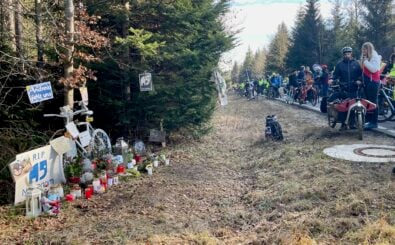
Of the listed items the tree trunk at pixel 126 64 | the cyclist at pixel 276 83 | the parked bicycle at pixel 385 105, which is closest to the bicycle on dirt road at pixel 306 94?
the parked bicycle at pixel 385 105

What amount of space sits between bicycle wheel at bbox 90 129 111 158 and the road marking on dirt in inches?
163

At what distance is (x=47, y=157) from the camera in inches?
219

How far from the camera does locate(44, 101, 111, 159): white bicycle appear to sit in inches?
251

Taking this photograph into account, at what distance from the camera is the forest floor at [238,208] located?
155 inches

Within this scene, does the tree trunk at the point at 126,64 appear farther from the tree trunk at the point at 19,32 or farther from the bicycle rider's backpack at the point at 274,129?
the bicycle rider's backpack at the point at 274,129

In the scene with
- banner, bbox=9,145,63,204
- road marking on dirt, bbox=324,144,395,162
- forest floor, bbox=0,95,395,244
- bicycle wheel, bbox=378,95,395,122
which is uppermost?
bicycle wheel, bbox=378,95,395,122

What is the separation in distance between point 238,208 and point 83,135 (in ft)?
10.5

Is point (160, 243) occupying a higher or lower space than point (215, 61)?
lower

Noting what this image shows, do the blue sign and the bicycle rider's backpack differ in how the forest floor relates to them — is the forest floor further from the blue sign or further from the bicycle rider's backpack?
the bicycle rider's backpack

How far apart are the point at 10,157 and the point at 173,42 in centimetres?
457

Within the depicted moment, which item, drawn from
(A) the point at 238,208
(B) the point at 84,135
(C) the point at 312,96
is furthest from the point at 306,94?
(A) the point at 238,208

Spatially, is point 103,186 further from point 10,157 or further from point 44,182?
point 10,157

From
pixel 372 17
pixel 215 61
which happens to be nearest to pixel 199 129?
pixel 215 61

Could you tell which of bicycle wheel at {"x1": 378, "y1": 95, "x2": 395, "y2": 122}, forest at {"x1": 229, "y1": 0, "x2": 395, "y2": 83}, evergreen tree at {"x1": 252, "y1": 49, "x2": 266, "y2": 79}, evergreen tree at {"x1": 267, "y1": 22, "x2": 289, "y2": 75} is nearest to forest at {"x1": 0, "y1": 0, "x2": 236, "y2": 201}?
bicycle wheel at {"x1": 378, "y1": 95, "x2": 395, "y2": 122}
